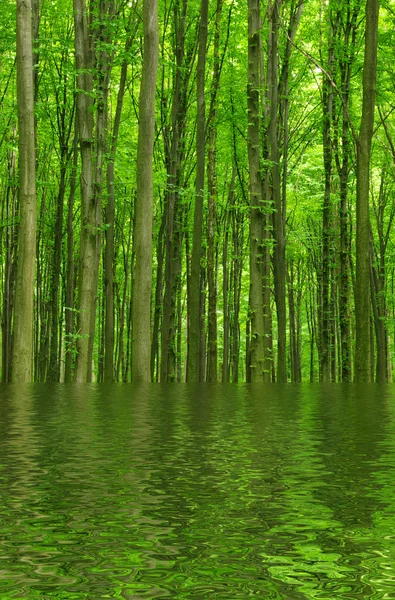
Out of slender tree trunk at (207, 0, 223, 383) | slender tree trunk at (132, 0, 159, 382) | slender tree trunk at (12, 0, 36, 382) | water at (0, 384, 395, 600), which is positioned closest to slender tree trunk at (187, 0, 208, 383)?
slender tree trunk at (207, 0, 223, 383)

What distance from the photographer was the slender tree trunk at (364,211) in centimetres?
1289

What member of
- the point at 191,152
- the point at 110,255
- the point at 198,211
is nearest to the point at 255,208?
the point at 198,211

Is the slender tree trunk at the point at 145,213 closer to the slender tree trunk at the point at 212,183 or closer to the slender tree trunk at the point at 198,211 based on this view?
the slender tree trunk at the point at 198,211

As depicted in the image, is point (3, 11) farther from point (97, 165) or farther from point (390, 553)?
point (390, 553)

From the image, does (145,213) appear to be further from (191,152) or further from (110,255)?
(191,152)

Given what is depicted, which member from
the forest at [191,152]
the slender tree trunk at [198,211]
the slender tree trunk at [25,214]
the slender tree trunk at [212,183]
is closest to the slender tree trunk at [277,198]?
the forest at [191,152]

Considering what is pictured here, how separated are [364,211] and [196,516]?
42.3 feet

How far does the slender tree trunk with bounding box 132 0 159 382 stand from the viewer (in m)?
12.1

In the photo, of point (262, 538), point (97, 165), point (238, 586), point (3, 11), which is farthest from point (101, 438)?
point (3, 11)

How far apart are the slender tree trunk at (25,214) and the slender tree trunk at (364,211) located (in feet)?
17.6

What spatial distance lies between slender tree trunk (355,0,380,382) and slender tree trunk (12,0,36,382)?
536 centimetres

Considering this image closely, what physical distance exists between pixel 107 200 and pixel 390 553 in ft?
69.3

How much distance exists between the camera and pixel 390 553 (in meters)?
0.71

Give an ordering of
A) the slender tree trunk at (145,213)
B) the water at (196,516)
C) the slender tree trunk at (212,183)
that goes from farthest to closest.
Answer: the slender tree trunk at (212,183), the slender tree trunk at (145,213), the water at (196,516)
